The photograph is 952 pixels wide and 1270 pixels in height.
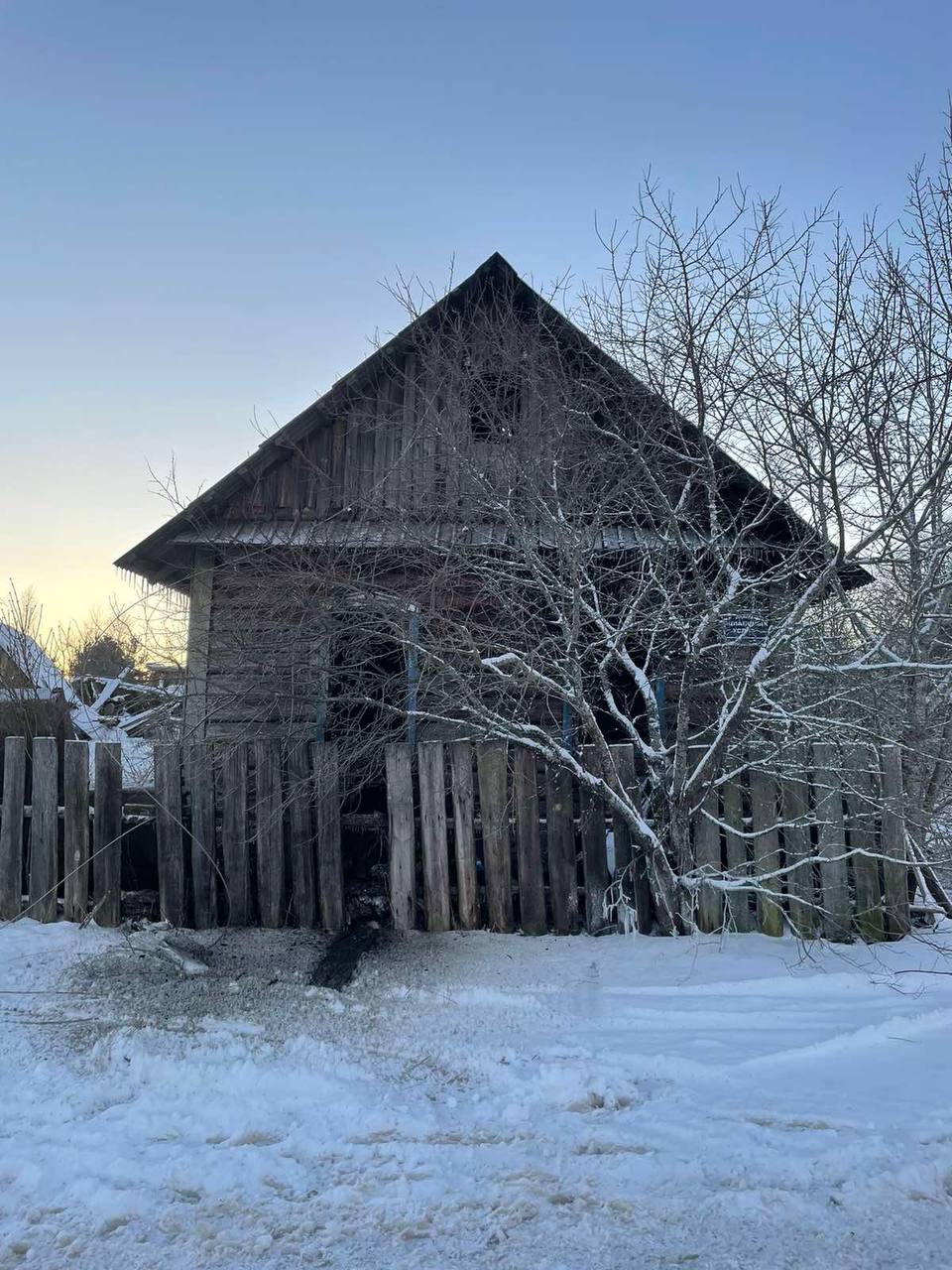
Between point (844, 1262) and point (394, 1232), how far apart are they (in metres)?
1.21

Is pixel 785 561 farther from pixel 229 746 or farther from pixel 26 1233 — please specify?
pixel 26 1233

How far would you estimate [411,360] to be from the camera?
9.77m

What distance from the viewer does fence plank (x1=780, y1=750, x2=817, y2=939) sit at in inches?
208

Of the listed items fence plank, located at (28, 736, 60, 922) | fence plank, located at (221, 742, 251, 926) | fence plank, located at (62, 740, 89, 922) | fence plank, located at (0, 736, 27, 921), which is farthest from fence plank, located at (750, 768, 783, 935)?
fence plank, located at (0, 736, 27, 921)

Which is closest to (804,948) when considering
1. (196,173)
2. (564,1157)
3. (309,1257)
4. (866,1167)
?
(866,1167)

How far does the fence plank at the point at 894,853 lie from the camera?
5207 mm

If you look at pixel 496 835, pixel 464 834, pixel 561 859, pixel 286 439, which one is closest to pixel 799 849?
pixel 561 859

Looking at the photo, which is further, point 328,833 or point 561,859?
point 328,833

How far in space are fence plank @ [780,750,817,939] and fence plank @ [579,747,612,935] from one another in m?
1.16

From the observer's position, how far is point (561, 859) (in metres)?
5.66

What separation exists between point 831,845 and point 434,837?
257 centimetres

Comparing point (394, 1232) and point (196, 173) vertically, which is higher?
point (196, 173)

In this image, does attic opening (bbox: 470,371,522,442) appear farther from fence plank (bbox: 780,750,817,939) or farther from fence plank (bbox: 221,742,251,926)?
fence plank (bbox: 780,750,817,939)

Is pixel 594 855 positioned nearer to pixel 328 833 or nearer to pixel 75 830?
pixel 328 833
